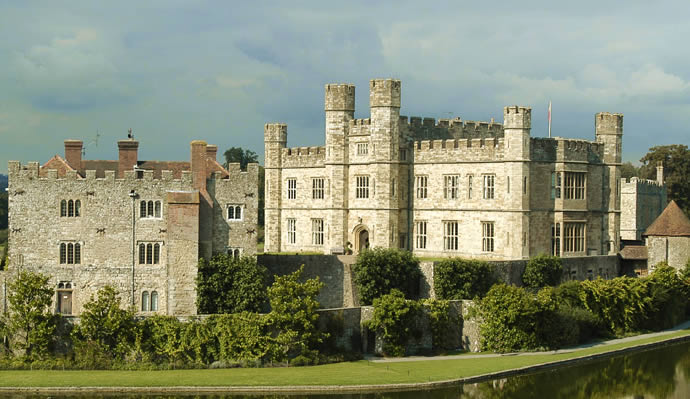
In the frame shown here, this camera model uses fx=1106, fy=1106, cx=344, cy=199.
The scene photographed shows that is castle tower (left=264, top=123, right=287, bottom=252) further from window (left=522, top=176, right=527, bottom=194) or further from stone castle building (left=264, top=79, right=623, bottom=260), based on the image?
window (left=522, top=176, right=527, bottom=194)

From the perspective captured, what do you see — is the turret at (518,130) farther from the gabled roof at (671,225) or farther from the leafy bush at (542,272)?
the gabled roof at (671,225)

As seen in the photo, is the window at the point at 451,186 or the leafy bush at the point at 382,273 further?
the window at the point at 451,186

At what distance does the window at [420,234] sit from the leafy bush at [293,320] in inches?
561

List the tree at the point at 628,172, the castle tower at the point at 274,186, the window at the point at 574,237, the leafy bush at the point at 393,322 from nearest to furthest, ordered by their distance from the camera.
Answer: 1. the leafy bush at the point at 393,322
2. the window at the point at 574,237
3. the castle tower at the point at 274,186
4. the tree at the point at 628,172

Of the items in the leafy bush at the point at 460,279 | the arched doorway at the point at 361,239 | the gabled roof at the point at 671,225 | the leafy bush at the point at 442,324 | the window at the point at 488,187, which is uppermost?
the window at the point at 488,187

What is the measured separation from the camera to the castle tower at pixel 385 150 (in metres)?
58.0

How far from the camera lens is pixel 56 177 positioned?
46906 mm

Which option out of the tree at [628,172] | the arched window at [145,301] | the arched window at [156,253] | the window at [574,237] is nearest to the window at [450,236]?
the window at [574,237]

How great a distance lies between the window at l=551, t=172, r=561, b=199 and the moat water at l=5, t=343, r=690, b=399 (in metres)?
10.5

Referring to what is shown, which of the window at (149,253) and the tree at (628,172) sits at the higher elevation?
the tree at (628,172)

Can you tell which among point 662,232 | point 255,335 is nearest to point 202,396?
point 255,335

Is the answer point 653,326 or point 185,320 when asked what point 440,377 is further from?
point 653,326

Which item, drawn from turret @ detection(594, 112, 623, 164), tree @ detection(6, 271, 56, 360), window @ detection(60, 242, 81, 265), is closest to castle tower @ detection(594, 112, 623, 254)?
turret @ detection(594, 112, 623, 164)

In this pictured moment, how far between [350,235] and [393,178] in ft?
14.5
